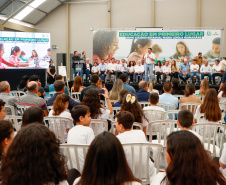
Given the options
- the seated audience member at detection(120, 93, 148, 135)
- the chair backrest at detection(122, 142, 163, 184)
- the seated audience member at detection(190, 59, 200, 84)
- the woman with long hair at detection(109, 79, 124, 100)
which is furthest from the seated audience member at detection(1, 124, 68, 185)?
the seated audience member at detection(190, 59, 200, 84)

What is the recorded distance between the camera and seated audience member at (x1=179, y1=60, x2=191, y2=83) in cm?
1107

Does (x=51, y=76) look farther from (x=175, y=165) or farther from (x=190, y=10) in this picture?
(x=175, y=165)

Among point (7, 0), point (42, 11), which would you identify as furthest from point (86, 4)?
point (7, 0)

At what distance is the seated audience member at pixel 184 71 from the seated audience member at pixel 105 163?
10195 mm

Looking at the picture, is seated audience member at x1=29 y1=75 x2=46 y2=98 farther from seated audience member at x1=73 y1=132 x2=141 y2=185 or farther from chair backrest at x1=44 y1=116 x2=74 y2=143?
seated audience member at x1=73 y1=132 x2=141 y2=185

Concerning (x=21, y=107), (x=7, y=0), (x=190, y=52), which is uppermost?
(x=7, y=0)

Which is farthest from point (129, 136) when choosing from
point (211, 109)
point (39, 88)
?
point (39, 88)

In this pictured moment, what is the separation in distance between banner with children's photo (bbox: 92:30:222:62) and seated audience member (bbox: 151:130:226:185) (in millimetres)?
11262

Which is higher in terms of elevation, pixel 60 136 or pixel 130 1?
pixel 130 1

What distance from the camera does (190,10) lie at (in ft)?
46.2

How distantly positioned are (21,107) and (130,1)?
12004mm

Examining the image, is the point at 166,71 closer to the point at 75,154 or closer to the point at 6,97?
the point at 6,97

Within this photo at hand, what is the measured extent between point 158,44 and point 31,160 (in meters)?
11.5

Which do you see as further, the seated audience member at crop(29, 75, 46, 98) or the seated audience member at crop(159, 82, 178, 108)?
the seated audience member at crop(29, 75, 46, 98)
